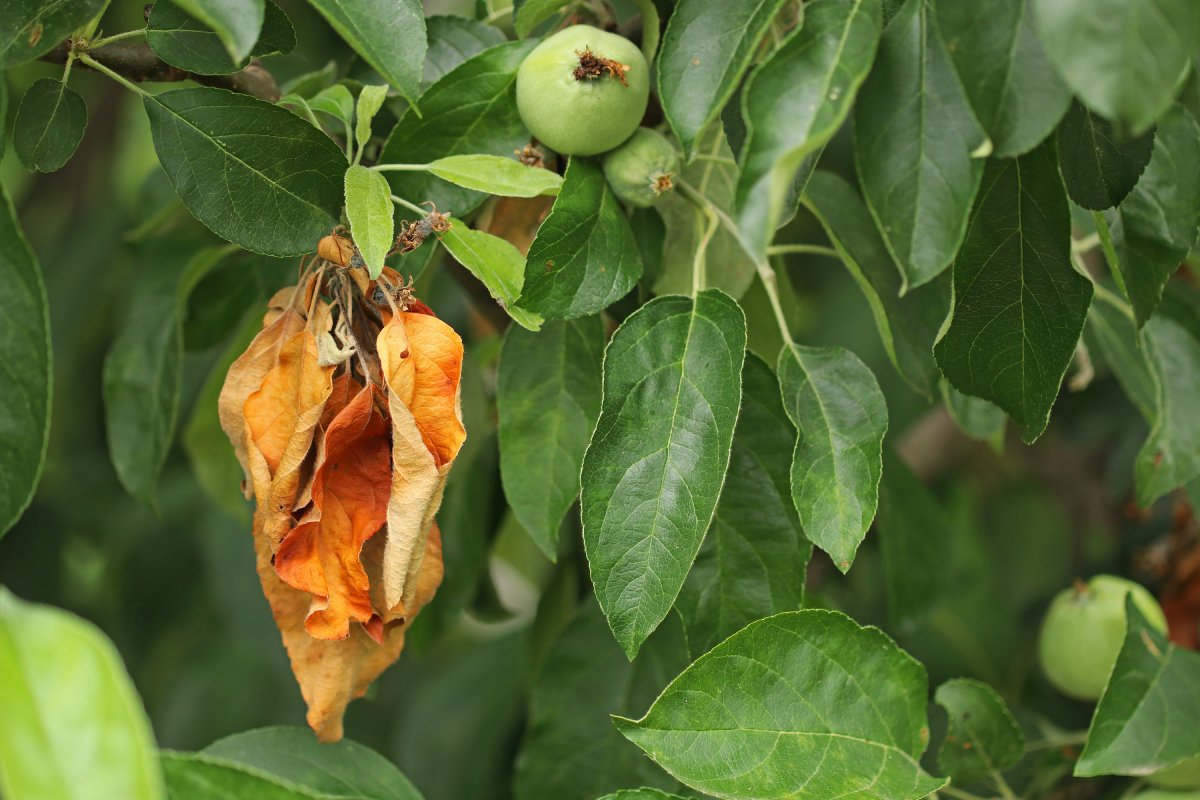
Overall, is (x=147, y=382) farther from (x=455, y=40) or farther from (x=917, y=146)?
(x=917, y=146)

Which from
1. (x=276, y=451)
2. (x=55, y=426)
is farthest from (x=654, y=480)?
(x=55, y=426)

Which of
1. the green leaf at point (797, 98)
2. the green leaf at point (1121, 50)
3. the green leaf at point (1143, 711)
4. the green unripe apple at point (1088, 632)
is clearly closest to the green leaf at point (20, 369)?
the green leaf at point (797, 98)

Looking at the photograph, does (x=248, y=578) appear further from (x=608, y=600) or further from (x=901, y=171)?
(x=901, y=171)

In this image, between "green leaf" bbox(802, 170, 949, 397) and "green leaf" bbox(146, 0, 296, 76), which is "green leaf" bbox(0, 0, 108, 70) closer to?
"green leaf" bbox(146, 0, 296, 76)

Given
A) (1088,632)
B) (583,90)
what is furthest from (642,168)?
(1088,632)

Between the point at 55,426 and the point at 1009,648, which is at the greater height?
the point at 55,426

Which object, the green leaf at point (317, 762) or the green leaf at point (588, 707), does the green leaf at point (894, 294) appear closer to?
the green leaf at point (588, 707)

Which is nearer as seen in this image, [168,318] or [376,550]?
[376,550]
